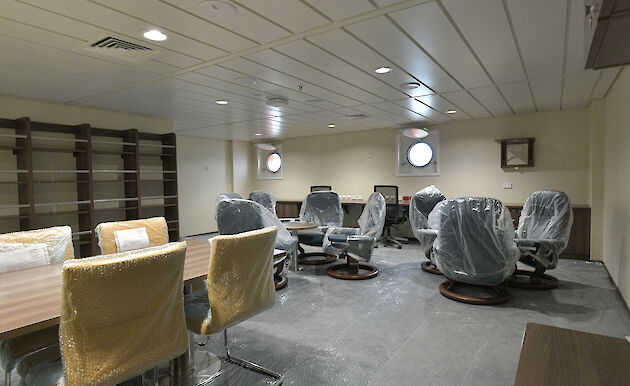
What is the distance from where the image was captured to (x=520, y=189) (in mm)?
5949

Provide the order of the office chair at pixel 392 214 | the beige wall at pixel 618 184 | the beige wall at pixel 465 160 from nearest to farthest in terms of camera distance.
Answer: the beige wall at pixel 618 184, the beige wall at pixel 465 160, the office chair at pixel 392 214

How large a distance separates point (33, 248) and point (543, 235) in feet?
15.8

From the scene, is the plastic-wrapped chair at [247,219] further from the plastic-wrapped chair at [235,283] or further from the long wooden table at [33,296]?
the plastic-wrapped chair at [235,283]

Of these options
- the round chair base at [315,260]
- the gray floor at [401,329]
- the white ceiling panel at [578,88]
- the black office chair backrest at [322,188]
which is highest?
the white ceiling panel at [578,88]

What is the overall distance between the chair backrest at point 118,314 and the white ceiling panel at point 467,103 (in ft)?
12.7

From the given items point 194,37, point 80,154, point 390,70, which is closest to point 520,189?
point 390,70

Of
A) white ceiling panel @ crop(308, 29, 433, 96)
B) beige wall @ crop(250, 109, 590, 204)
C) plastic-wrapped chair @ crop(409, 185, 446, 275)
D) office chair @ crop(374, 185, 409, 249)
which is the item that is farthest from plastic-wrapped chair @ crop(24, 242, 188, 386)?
beige wall @ crop(250, 109, 590, 204)

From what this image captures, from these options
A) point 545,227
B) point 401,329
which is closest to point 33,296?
point 401,329

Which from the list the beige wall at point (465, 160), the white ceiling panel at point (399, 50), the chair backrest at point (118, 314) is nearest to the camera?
the chair backrest at point (118, 314)

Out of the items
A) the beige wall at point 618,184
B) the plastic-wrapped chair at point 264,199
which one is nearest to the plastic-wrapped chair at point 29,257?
the plastic-wrapped chair at point 264,199

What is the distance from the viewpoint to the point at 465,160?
21.2 feet

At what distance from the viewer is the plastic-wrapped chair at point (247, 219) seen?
4098 millimetres

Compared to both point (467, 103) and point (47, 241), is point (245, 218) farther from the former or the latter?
point (467, 103)

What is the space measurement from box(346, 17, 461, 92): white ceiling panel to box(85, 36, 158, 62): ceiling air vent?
5.18 feet
